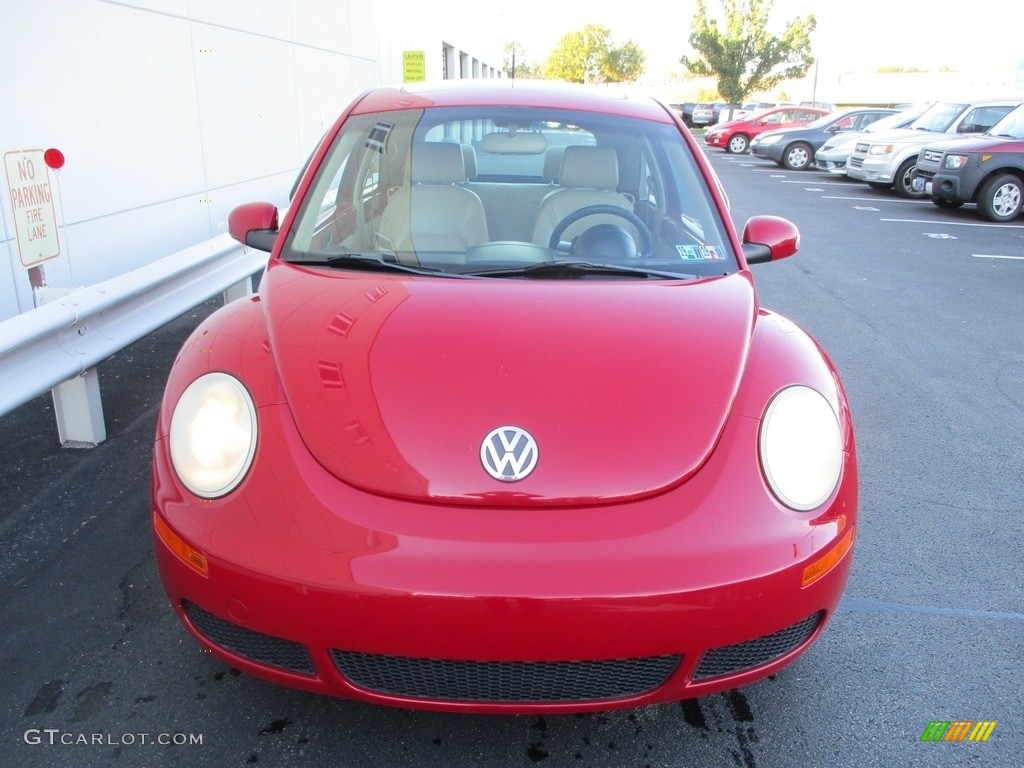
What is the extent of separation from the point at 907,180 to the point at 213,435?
16.1 m

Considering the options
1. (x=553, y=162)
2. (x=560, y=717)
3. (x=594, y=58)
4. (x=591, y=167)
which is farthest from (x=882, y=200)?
(x=594, y=58)

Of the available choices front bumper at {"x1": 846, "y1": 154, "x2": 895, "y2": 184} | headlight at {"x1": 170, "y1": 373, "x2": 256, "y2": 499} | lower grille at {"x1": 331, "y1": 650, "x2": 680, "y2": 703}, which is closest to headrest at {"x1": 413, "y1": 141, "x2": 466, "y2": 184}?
headlight at {"x1": 170, "y1": 373, "x2": 256, "y2": 499}

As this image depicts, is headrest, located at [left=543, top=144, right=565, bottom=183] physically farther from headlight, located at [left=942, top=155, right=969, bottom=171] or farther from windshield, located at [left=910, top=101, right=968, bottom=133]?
windshield, located at [left=910, top=101, right=968, bottom=133]

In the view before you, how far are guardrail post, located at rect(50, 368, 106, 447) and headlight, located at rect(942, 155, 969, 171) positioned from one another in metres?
12.3

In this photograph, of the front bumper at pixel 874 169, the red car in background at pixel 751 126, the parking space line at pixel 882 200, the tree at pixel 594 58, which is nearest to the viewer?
the parking space line at pixel 882 200

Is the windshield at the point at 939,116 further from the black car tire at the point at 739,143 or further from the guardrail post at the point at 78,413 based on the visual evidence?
the guardrail post at the point at 78,413

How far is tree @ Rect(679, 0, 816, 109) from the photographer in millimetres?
42781

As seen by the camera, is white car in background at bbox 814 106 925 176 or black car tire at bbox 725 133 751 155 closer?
white car in background at bbox 814 106 925 176

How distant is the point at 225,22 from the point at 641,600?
26.1ft

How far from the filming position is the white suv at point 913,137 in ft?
47.4

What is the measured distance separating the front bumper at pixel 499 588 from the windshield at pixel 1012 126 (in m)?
13.1

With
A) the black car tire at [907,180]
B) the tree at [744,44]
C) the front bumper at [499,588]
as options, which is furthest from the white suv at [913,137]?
the tree at [744,44]

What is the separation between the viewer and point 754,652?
77.9 inches

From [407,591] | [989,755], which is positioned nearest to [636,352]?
[407,591]
